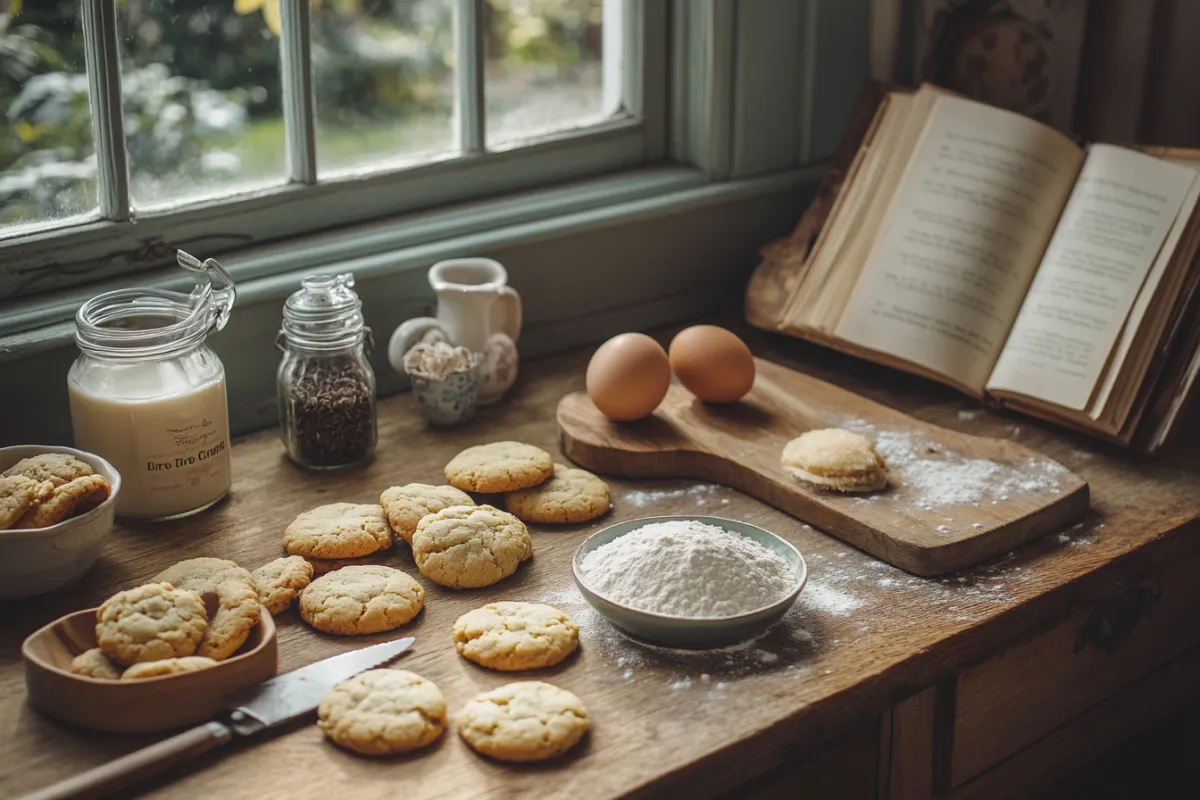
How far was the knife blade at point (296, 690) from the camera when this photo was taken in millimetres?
915

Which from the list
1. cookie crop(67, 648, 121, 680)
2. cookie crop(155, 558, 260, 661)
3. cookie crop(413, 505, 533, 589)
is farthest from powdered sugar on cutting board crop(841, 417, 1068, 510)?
cookie crop(67, 648, 121, 680)

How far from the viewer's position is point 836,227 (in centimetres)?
158

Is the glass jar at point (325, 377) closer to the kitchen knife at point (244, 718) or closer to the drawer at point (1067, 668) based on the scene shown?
the kitchen knife at point (244, 718)

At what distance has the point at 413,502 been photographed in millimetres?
1184

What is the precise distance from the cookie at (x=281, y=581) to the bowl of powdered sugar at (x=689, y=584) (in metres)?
0.24

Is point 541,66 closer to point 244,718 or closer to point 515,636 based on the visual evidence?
point 515,636

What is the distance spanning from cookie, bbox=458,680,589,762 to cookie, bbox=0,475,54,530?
401mm

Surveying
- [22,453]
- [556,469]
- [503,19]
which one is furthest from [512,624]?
[503,19]

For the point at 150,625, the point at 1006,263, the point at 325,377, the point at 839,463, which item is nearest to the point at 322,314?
the point at 325,377

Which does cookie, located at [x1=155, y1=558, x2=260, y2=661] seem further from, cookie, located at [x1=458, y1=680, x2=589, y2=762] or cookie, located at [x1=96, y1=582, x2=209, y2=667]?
cookie, located at [x1=458, y1=680, x2=589, y2=762]

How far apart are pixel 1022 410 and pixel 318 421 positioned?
2.58ft

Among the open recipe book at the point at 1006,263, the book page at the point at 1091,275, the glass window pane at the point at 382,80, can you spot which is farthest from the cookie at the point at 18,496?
the book page at the point at 1091,275

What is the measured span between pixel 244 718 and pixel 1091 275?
101 centimetres

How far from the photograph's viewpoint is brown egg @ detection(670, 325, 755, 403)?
4.59 ft
